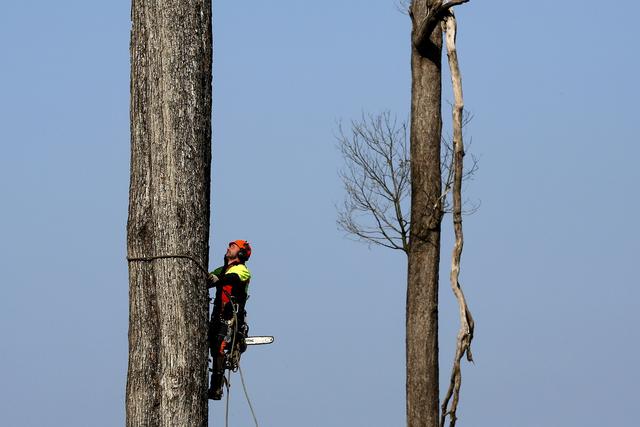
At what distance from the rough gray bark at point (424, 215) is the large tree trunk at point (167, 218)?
17.8 ft

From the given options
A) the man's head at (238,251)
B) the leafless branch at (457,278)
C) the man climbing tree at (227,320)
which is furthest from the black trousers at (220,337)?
the leafless branch at (457,278)

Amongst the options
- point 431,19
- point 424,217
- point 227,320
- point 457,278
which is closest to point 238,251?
point 227,320

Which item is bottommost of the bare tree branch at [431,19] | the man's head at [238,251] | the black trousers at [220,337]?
the black trousers at [220,337]

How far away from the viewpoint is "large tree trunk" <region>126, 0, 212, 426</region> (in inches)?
259

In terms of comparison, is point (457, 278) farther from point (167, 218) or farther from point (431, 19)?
point (167, 218)

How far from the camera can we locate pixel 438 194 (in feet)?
39.4

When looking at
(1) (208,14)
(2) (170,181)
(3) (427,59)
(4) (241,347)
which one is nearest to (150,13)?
(1) (208,14)

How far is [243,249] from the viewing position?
30.8 feet

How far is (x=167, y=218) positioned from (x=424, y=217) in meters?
5.75

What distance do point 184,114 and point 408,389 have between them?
6.12m

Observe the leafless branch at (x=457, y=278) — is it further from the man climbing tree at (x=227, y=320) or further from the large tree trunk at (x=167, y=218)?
the large tree trunk at (x=167, y=218)

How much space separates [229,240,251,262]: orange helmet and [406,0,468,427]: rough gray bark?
303 cm

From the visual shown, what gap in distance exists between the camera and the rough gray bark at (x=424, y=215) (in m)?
11.9

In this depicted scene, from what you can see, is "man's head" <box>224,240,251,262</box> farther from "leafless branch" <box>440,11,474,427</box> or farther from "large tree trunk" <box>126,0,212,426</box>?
"large tree trunk" <box>126,0,212,426</box>
